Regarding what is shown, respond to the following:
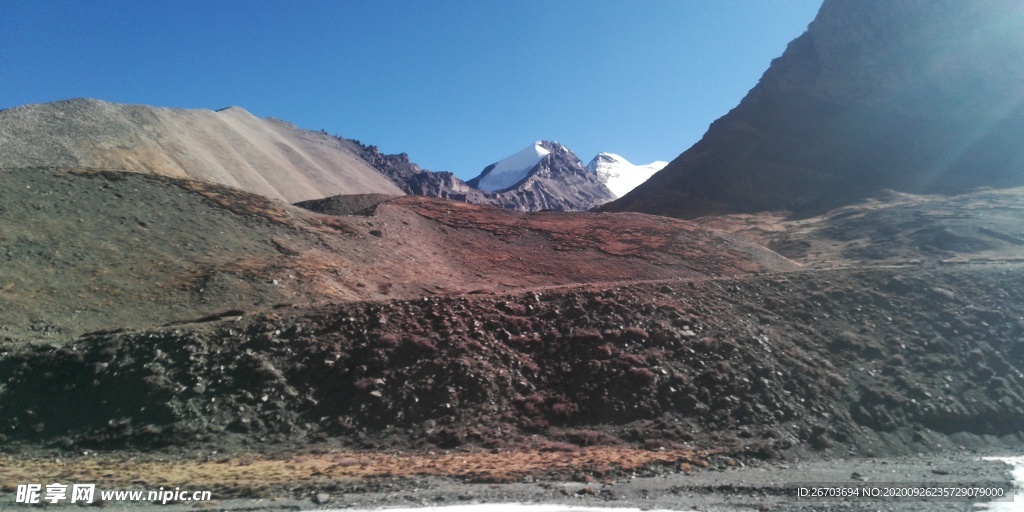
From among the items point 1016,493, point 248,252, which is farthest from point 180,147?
point 1016,493

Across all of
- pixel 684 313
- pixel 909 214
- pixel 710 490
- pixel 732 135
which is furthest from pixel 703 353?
pixel 732 135

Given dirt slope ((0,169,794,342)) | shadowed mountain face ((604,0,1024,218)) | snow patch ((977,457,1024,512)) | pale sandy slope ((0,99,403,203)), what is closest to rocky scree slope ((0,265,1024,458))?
snow patch ((977,457,1024,512))

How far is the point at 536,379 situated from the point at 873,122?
3053 inches

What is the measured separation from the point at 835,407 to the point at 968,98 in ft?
260

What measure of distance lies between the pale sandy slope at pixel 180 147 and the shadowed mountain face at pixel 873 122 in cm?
3872

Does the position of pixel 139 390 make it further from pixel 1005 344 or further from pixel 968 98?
pixel 968 98

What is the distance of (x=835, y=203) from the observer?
207 ft

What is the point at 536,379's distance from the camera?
14.2 metres

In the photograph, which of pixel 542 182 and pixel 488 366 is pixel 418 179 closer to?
pixel 542 182

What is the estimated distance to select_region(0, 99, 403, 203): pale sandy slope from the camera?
44787 millimetres

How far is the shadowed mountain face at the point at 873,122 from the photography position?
67875 mm

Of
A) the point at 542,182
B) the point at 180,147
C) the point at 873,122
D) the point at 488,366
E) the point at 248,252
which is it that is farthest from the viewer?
the point at 542,182

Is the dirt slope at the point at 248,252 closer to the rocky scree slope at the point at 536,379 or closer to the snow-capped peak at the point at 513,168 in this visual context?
the rocky scree slope at the point at 536,379

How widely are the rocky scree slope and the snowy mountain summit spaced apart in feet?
319
